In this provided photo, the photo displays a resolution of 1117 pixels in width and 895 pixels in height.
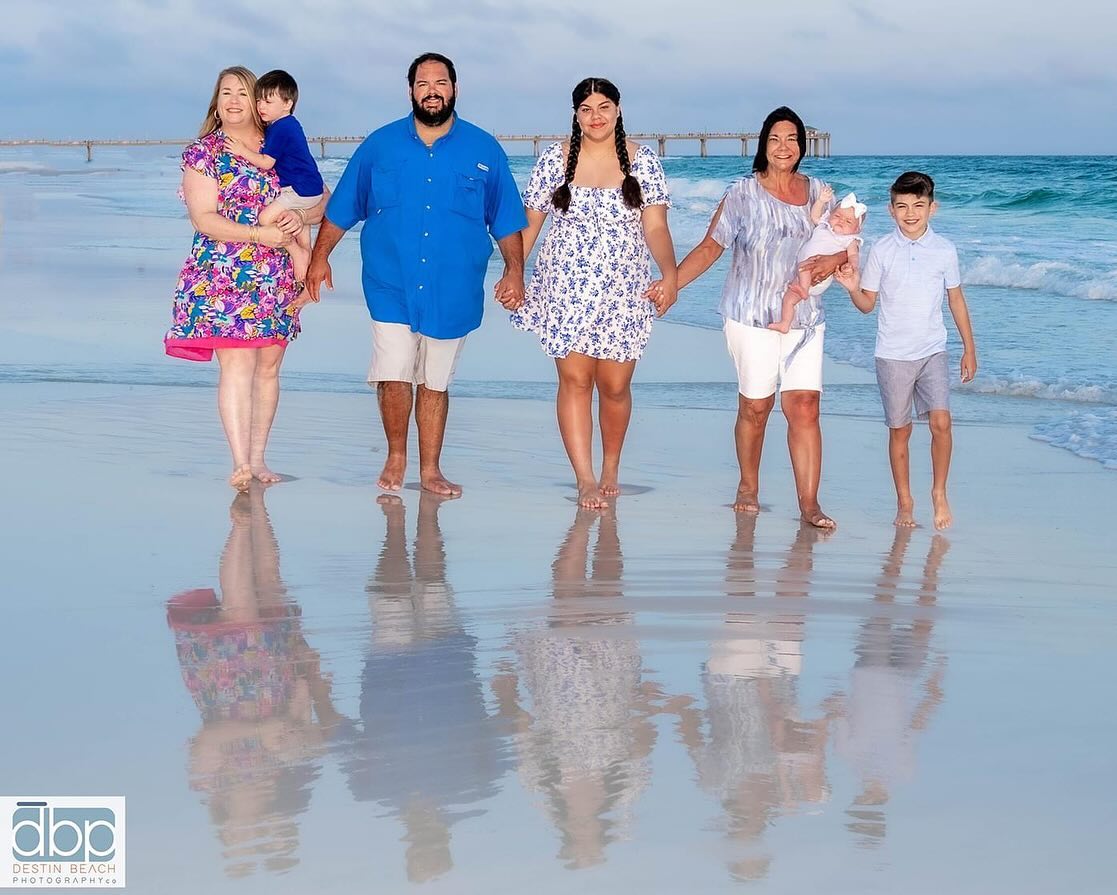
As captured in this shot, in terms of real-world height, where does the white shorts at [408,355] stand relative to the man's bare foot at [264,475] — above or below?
above

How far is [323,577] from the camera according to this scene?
4.52 m

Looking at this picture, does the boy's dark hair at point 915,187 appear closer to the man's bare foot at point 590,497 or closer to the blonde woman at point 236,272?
the man's bare foot at point 590,497

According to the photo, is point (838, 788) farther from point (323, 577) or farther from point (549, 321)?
point (549, 321)

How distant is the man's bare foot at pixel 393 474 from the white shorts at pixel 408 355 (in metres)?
0.32

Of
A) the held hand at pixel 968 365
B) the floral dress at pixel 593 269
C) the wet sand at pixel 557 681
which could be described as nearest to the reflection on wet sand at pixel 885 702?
the wet sand at pixel 557 681

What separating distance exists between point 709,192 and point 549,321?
31.0 m

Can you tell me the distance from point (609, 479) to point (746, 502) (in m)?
0.60

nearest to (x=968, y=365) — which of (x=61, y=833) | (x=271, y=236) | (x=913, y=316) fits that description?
(x=913, y=316)

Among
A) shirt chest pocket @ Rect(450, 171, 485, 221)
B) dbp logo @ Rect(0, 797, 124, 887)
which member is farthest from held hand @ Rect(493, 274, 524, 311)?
dbp logo @ Rect(0, 797, 124, 887)

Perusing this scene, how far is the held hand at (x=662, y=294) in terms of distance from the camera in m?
5.76

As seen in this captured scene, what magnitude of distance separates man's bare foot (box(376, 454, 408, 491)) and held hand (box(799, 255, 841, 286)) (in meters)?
1.73

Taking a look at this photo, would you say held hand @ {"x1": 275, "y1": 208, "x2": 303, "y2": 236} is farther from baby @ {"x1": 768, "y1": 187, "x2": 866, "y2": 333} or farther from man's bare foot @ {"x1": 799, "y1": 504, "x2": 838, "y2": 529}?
man's bare foot @ {"x1": 799, "y1": 504, "x2": 838, "y2": 529}

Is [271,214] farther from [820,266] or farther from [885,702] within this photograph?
[885,702]

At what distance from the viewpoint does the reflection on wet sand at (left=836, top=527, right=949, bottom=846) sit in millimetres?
2908
